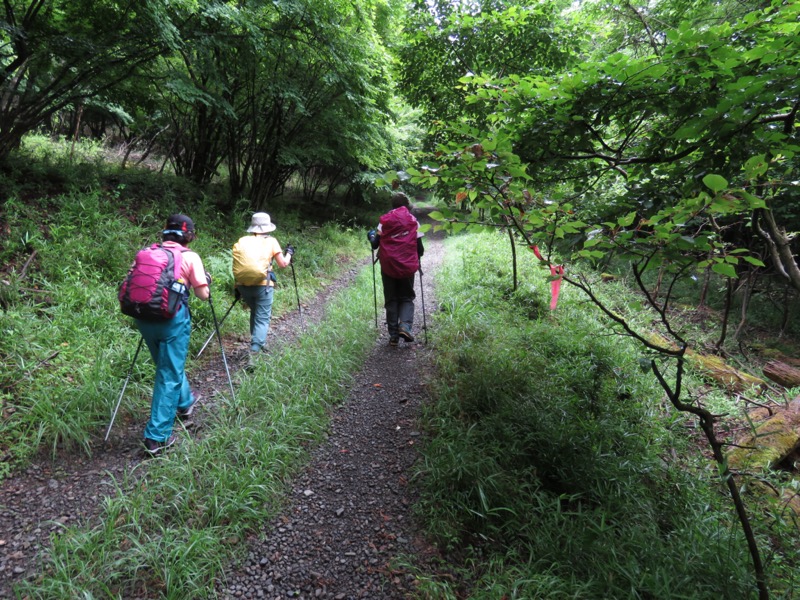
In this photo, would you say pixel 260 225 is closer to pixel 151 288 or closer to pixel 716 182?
pixel 151 288

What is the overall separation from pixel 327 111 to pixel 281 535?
9.70m

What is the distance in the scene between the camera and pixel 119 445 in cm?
325

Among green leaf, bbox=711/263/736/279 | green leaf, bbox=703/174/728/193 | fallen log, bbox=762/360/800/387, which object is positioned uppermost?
green leaf, bbox=703/174/728/193

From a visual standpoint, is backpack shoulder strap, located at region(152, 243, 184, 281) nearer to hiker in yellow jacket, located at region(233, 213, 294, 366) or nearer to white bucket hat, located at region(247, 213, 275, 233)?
hiker in yellow jacket, located at region(233, 213, 294, 366)

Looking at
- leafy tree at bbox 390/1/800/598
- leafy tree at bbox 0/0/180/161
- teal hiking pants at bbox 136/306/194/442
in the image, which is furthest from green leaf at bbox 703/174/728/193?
leafy tree at bbox 0/0/180/161

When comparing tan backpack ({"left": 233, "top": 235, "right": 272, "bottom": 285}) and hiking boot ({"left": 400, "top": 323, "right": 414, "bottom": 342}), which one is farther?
hiking boot ({"left": 400, "top": 323, "right": 414, "bottom": 342})

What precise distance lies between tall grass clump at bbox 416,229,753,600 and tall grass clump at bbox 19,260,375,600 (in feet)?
4.00

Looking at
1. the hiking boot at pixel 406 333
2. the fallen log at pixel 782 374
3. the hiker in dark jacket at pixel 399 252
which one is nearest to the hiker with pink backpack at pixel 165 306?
the hiker in dark jacket at pixel 399 252

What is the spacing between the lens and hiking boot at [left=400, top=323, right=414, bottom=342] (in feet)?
17.7

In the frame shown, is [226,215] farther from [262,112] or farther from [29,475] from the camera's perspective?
[29,475]

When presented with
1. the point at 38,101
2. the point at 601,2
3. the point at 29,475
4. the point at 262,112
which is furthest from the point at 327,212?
the point at 29,475

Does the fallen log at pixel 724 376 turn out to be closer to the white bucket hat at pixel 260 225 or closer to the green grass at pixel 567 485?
the green grass at pixel 567 485

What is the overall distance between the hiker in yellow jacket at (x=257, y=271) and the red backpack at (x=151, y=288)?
1.44 metres

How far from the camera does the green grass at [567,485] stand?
214cm
